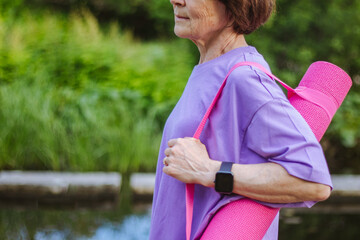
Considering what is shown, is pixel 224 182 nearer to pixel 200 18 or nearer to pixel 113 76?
pixel 200 18

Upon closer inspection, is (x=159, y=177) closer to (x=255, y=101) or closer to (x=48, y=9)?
(x=255, y=101)

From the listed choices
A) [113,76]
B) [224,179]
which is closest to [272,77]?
[224,179]

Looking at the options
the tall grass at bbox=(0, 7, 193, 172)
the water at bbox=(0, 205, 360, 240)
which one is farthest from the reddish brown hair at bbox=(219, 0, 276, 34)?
the tall grass at bbox=(0, 7, 193, 172)

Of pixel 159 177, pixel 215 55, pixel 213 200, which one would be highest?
pixel 215 55

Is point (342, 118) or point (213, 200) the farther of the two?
point (342, 118)

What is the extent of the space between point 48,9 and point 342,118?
230 inches

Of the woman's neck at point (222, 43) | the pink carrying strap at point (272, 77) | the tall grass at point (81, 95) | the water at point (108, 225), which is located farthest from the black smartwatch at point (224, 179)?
the tall grass at point (81, 95)

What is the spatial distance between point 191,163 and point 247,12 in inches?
17.9

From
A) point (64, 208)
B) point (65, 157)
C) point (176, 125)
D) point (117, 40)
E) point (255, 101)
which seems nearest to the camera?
point (255, 101)

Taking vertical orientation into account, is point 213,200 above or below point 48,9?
above

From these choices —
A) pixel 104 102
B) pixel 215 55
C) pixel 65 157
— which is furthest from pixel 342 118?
pixel 215 55

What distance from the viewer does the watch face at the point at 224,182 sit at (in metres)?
1.26

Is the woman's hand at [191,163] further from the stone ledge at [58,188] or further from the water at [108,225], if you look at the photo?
the stone ledge at [58,188]

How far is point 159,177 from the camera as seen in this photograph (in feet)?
5.15
